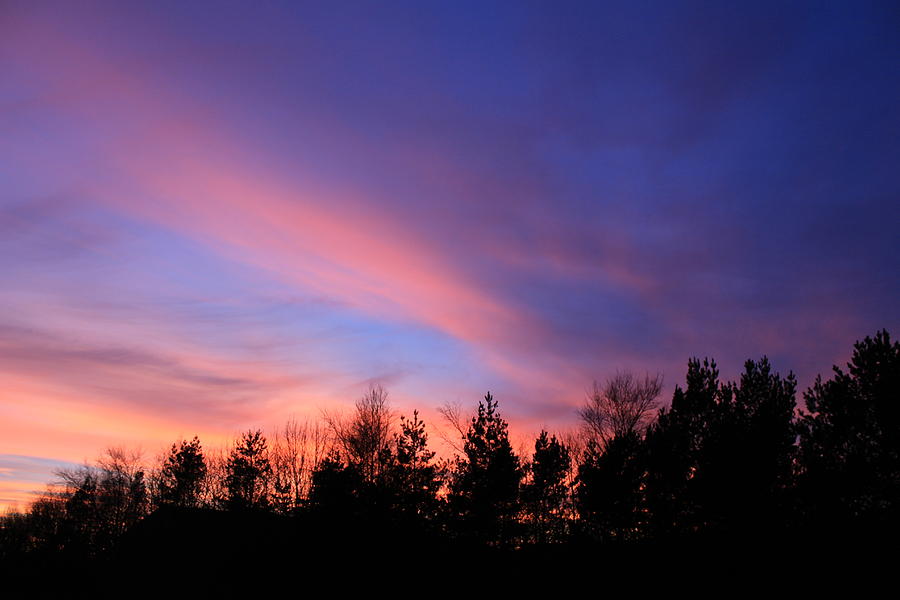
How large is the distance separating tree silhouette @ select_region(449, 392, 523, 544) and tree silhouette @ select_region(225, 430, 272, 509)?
96.2ft

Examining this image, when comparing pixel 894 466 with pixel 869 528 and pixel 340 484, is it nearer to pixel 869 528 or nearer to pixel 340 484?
pixel 869 528

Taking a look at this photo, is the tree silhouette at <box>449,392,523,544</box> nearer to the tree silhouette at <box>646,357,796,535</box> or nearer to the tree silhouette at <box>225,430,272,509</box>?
the tree silhouette at <box>646,357,796,535</box>

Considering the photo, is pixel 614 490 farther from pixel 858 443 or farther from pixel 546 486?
pixel 858 443

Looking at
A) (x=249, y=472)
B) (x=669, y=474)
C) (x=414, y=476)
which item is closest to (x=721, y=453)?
(x=669, y=474)

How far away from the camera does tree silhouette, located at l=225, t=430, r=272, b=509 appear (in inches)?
2469

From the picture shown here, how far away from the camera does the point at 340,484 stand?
39438 mm

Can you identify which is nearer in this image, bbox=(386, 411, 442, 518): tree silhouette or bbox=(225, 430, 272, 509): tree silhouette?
bbox=(386, 411, 442, 518): tree silhouette

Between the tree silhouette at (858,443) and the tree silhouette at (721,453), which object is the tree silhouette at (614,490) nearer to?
the tree silhouette at (721,453)

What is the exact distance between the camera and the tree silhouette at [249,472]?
62719 millimetres

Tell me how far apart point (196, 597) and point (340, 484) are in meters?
11.1

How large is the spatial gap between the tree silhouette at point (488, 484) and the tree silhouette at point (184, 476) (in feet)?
143

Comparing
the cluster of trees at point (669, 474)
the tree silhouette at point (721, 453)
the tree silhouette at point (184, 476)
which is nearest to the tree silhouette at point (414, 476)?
the cluster of trees at point (669, 474)

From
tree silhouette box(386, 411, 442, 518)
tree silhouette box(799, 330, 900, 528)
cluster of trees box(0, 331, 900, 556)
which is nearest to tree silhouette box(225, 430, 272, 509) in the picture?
cluster of trees box(0, 331, 900, 556)

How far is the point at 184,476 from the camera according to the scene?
70500 mm
